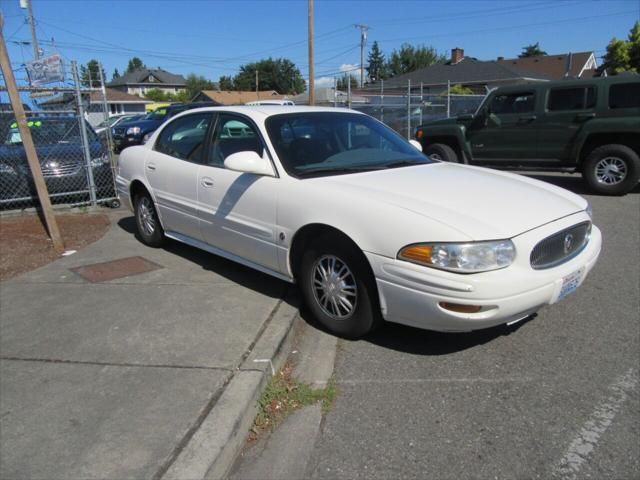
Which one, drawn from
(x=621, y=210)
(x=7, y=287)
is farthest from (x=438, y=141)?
(x=7, y=287)

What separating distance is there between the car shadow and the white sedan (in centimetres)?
32

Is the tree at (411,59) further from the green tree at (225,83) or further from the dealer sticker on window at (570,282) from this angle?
the dealer sticker on window at (570,282)

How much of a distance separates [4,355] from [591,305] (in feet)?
14.6

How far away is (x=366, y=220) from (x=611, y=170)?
7.27m

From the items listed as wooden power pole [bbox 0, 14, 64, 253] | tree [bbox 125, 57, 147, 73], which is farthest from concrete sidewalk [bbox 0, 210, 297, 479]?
tree [bbox 125, 57, 147, 73]

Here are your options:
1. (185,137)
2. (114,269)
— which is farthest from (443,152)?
(114,269)

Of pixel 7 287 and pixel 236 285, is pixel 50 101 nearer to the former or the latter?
pixel 7 287

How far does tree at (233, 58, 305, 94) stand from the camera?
11006cm

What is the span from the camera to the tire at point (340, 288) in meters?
3.35

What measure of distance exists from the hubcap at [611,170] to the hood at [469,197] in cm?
561

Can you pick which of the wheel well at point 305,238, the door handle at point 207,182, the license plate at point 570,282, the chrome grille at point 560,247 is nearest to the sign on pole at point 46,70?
the door handle at point 207,182

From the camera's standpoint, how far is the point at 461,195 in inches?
136

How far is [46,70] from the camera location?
8922 mm

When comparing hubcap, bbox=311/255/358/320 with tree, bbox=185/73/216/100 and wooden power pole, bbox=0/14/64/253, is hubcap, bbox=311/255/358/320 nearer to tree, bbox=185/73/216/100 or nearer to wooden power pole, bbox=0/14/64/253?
wooden power pole, bbox=0/14/64/253
